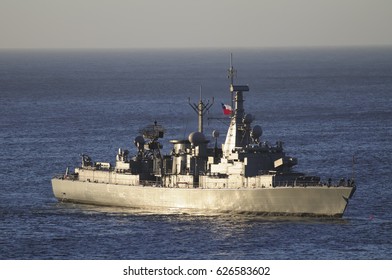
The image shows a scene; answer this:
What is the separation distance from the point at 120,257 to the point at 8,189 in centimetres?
2749

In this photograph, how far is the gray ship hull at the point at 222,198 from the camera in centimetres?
8481

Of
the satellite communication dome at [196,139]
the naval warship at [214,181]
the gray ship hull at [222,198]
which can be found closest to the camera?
the gray ship hull at [222,198]

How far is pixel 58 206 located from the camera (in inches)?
3780

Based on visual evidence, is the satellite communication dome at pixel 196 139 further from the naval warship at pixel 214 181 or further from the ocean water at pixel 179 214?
the ocean water at pixel 179 214

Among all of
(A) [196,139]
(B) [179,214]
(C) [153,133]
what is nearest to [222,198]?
(B) [179,214]

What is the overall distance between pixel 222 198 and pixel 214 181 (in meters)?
1.91

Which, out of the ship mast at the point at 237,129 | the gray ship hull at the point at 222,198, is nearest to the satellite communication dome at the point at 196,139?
the ship mast at the point at 237,129

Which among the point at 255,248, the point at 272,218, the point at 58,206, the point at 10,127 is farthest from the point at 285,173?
the point at 10,127

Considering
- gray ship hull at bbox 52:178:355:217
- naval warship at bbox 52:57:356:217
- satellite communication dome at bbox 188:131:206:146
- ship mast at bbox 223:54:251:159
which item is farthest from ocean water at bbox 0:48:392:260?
satellite communication dome at bbox 188:131:206:146

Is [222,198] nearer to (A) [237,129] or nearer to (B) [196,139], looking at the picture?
(A) [237,129]

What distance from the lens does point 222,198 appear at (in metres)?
88.4

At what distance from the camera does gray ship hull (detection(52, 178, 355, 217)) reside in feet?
278

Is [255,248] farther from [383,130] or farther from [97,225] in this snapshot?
[383,130]

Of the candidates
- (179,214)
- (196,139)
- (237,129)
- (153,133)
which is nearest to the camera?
(179,214)
